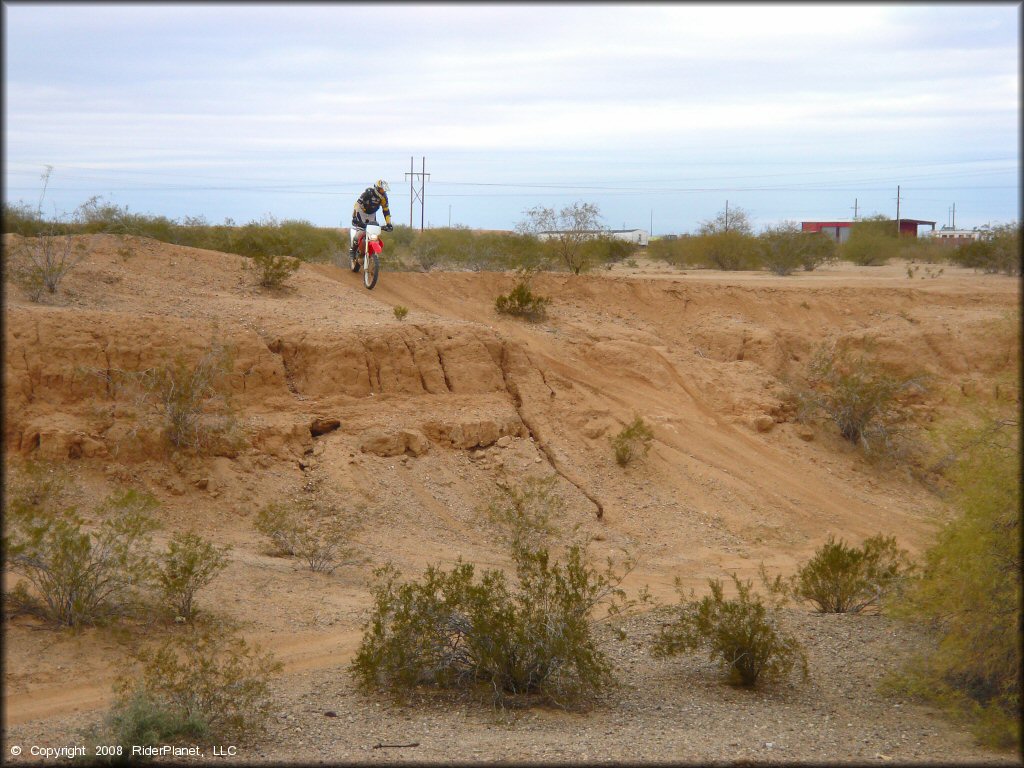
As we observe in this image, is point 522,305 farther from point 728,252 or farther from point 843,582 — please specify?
point 728,252

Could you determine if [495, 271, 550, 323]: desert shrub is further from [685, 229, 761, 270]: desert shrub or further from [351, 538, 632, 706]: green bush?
[685, 229, 761, 270]: desert shrub

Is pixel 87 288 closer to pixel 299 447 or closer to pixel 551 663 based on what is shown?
pixel 299 447

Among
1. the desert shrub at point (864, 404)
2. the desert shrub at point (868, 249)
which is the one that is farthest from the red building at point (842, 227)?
the desert shrub at point (864, 404)

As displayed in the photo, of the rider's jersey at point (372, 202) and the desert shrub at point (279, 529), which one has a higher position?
the rider's jersey at point (372, 202)

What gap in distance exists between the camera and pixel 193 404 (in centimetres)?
1334

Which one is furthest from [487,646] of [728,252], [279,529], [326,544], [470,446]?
[728,252]

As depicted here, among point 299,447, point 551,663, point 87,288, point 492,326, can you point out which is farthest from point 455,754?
point 492,326

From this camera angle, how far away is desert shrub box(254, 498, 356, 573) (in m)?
12.4

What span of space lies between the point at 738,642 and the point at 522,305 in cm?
1227

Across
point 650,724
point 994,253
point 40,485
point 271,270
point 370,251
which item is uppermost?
point 994,253

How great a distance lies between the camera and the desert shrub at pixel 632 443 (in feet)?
54.6

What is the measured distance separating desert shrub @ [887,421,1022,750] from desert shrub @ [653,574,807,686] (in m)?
0.98

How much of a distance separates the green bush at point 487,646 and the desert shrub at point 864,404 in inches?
483

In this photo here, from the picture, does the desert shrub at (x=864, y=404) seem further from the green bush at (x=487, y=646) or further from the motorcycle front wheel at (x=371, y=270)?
the green bush at (x=487, y=646)
